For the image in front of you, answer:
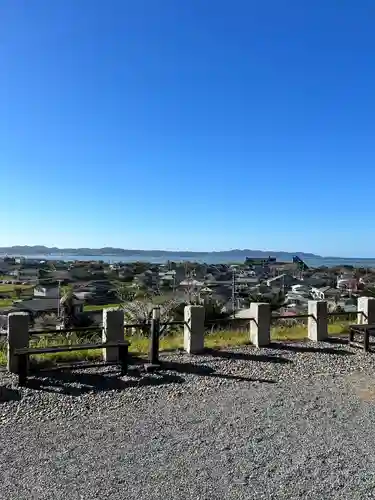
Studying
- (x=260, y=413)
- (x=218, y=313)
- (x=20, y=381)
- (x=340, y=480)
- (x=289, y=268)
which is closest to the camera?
(x=340, y=480)

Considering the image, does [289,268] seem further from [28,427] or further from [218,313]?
[28,427]

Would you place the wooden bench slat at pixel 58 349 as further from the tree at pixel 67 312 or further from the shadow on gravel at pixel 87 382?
the tree at pixel 67 312

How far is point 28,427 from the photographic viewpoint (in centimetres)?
580

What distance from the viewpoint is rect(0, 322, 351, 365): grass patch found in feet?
29.7

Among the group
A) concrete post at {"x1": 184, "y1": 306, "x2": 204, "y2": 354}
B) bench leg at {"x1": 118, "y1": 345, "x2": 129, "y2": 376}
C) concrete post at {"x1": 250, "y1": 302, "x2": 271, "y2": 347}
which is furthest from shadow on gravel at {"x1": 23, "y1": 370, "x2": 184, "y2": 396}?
concrete post at {"x1": 250, "y1": 302, "x2": 271, "y2": 347}

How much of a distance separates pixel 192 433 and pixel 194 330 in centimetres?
436

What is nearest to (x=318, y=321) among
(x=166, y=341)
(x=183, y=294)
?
(x=166, y=341)

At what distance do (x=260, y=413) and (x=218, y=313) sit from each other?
1214 cm

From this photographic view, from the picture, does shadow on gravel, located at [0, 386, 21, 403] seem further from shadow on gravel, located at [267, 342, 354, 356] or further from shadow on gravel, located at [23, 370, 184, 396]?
shadow on gravel, located at [267, 342, 354, 356]

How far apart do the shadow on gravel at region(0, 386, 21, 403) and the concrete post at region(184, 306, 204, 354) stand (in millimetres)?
4008

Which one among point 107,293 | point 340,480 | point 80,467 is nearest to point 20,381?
point 80,467

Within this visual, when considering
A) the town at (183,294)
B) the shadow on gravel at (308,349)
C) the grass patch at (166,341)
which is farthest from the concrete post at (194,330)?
the town at (183,294)

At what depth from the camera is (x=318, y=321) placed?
11.5 m

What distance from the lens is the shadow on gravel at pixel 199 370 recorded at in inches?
320
